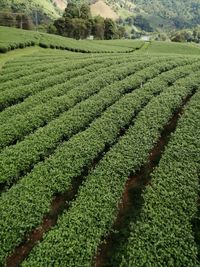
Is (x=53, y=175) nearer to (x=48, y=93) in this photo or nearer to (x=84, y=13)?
(x=48, y=93)

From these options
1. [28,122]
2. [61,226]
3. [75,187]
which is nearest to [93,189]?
[75,187]

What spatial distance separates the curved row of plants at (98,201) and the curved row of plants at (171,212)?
135 centimetres

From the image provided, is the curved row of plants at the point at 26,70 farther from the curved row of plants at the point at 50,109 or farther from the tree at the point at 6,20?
the tree at the point at 6,20

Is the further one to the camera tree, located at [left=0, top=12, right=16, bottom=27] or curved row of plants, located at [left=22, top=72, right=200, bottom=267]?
tree, located at [left=0, top=12, right=16, bottom=27]

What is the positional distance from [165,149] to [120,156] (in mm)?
2918

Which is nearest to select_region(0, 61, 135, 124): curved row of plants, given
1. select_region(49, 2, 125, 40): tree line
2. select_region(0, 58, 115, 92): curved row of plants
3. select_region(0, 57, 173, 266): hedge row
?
select_region(0, 58, 115, 92): curved row of plants

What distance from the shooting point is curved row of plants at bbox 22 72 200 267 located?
491 inches

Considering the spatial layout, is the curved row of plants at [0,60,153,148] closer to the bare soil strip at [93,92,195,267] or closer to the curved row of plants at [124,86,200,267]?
the bare soil strip at [93,92,195,267]

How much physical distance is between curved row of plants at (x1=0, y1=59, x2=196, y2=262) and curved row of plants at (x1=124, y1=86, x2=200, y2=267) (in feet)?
12.9

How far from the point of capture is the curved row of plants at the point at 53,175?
1364 centimetres

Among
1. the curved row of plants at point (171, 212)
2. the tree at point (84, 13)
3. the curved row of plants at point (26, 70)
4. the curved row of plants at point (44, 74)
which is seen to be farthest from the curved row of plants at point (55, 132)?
the tree at point (84, 13)

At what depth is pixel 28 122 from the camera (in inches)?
843

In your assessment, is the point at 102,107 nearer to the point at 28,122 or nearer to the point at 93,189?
the point at 28,122

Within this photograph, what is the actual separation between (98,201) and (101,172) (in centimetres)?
215
